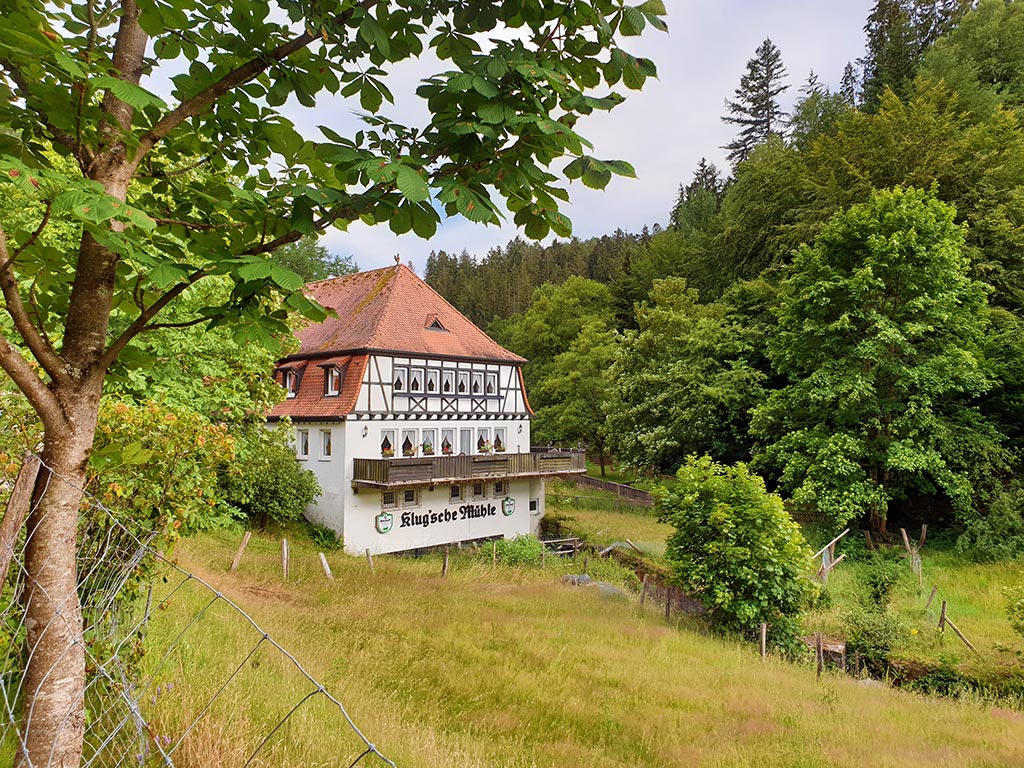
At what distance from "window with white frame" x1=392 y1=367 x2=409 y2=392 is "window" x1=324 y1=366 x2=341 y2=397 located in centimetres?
209

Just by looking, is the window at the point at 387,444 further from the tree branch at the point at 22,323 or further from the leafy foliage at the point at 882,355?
the tree branch at the point at 22,323

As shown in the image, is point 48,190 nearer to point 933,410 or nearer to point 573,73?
point 573,73

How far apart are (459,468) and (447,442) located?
1.50 metres

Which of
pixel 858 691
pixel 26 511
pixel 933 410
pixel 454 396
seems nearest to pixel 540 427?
pixel 454 396

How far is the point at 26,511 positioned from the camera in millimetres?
2578

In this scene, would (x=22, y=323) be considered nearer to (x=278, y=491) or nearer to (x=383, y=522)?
(x=278, y=491)

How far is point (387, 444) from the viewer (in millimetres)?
22188

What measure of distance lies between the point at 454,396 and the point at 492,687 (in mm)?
17385

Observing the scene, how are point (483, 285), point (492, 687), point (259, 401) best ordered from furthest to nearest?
point (483, 285)
point (259, 401)
point (492, 687)

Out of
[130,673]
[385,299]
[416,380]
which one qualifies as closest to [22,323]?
[130,673]

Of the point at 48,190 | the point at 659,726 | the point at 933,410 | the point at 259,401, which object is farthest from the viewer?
the point at 933,410

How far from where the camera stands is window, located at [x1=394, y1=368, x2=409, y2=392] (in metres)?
22.5

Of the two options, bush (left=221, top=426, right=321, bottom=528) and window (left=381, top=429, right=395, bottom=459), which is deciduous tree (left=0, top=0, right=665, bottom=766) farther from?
window (left=381, top=429, right=395, bottom=459)

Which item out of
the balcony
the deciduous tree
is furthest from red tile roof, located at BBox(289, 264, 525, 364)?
the deciduous tree
